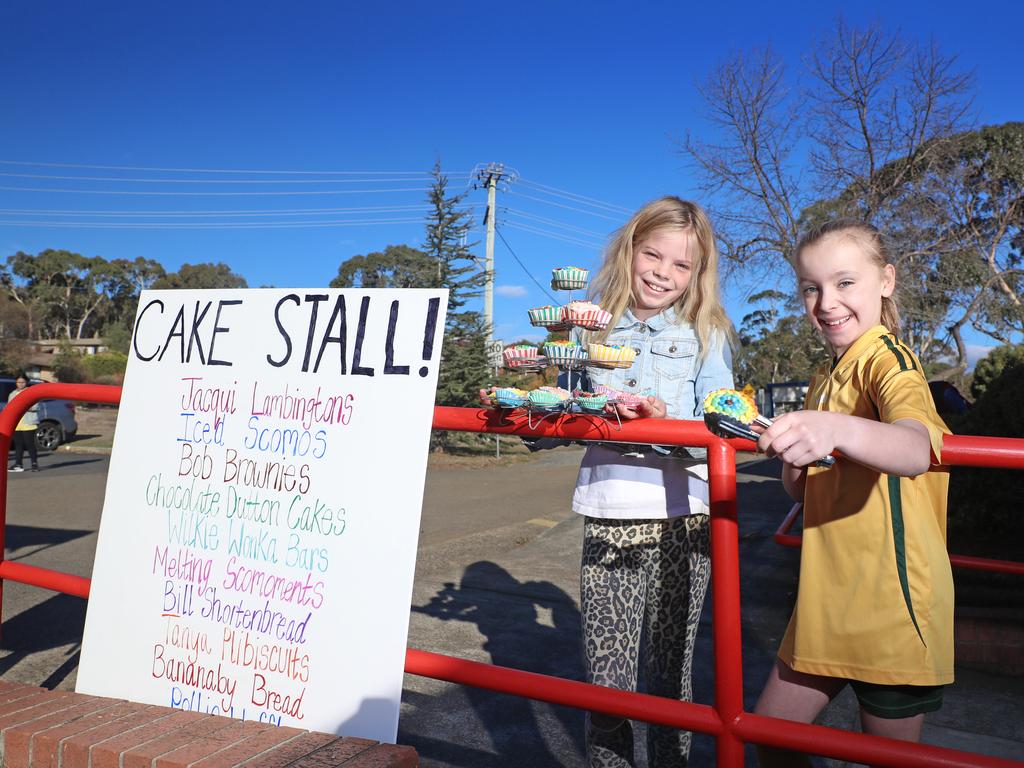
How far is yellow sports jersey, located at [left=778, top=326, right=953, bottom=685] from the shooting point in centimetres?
149

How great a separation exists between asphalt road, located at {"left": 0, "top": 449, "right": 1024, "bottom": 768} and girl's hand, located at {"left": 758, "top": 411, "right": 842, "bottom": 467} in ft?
6.68

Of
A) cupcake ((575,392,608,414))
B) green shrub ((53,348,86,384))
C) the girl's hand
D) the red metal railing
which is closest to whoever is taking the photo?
the girl's hand

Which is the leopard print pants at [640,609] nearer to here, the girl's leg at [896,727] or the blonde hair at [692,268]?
the blonde hair at [692,268]

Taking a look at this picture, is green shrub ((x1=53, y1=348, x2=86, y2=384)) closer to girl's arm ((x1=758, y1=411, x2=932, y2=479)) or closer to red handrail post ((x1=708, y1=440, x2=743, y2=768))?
red handrail post ((x1=708, y1=440, x2=743, y2=768))

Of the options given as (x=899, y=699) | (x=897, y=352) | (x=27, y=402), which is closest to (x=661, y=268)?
(x=897, y=352)

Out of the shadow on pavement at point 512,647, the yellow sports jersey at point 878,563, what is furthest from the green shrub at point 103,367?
the yellow sports jersey at point 878,563

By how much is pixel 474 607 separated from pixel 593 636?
9.03 ft

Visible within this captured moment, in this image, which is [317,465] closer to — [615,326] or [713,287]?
[615,326]

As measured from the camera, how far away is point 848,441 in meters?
1.22

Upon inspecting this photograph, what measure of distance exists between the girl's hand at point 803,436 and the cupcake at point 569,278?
33.2 inches

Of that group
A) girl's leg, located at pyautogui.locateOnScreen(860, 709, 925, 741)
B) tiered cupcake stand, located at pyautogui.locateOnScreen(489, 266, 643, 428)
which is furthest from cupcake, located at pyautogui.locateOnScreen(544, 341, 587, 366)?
girl's leg, located at pyautogui.locateOnScreen(860, 709, 925, 741)

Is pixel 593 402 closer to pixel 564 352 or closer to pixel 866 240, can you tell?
pixel 564 352

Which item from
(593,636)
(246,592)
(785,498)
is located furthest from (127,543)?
(785,498)

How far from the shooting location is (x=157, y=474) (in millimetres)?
2070
